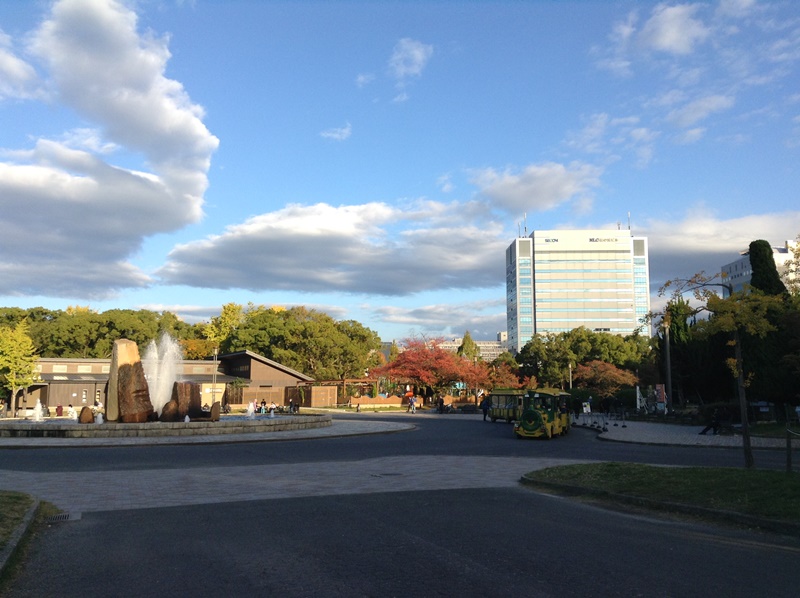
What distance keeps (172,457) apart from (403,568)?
14.7 m

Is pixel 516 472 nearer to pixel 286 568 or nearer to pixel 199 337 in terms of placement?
pixel 286 568

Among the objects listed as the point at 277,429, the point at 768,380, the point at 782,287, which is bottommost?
the point at 277,429

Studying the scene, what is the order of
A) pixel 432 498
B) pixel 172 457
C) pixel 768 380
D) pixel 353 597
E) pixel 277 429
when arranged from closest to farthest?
pixel 353 597, pixel 432 498, pixel 172 457, pixel 277 429, pixel 768 380

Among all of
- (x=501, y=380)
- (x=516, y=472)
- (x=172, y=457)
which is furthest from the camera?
(x=501, y=380)

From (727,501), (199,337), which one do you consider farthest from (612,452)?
(199,337)

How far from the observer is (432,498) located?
461 inches

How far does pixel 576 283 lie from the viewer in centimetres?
17250

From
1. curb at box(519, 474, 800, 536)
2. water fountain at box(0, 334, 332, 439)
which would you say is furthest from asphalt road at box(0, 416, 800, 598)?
water fountain at box(0, 334, 332, 439)

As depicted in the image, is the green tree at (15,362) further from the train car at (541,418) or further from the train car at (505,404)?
the train car at (541,418)

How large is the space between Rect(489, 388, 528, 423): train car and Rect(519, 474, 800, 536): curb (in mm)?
29212

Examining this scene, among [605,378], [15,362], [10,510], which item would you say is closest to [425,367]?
[605,378]

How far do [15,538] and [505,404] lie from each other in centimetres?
4111

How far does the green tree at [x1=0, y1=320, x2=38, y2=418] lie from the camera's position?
161 ft

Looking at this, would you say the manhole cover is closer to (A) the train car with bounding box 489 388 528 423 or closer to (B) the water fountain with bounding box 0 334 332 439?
(B) the water fountain with bounding box 0 334 332 439
